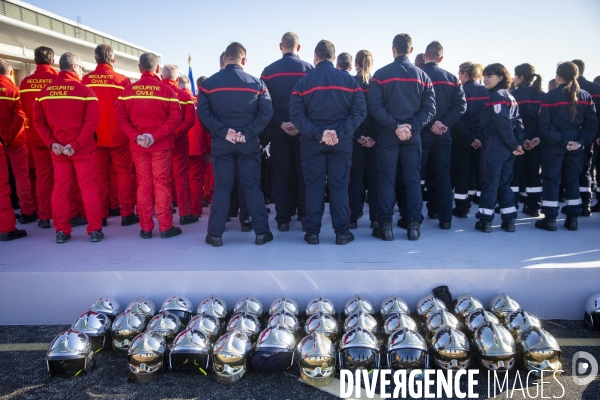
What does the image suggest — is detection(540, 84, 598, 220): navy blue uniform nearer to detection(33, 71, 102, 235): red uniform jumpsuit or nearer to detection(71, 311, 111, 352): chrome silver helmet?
detection(71, 311, 111, 352): chrome silver helmet

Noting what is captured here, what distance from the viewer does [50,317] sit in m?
3.67

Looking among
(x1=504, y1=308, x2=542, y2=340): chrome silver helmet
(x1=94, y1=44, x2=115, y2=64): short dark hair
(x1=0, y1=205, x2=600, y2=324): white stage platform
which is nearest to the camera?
(x1=504, y1=308, x2=542, y2=340): chrome silver helmet

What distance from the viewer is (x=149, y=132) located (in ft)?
15.6

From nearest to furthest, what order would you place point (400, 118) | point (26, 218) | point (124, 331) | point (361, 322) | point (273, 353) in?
point (273, 353) < point (361, 322) < point (124, 331) < point (400, 118) < point (26, 218)

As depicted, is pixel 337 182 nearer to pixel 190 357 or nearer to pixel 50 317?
pixel 190 357

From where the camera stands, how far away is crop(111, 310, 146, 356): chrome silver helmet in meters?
3.09

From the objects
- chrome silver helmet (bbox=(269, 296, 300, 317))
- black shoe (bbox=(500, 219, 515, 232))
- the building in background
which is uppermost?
the building in background

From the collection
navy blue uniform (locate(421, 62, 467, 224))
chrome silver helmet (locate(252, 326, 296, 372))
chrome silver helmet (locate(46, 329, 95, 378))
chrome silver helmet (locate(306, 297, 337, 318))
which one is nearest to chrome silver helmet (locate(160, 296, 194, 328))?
chrome silver helmet (locate(46, 329, 95, 378))

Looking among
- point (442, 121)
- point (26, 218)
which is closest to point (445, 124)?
→ point (442, 121)

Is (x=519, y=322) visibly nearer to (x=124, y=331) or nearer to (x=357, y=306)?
(x=357, y=306)

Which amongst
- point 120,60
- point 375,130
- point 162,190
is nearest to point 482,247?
point 375,130

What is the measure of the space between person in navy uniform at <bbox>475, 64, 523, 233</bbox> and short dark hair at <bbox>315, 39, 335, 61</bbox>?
1.78 meters

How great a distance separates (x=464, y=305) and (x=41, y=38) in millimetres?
29411

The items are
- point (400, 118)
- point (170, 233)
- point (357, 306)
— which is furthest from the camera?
point (170, 233)
